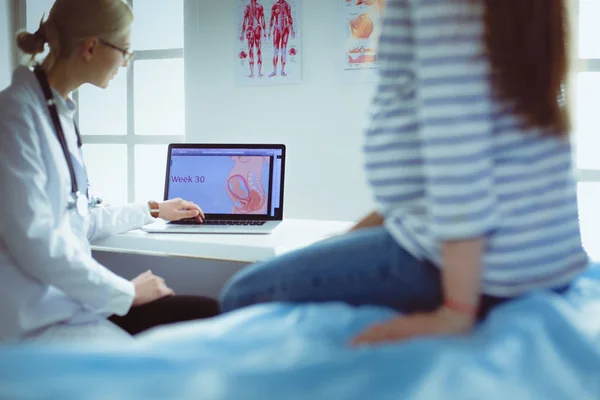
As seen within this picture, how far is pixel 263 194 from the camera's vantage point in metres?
1.82

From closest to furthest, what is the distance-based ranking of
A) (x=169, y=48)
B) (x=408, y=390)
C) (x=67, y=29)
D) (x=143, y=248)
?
(x=408, y=390) < (x=67, y=29) < (x=143, y=248) < (x=169, y=48)

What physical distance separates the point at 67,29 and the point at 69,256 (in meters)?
0.55

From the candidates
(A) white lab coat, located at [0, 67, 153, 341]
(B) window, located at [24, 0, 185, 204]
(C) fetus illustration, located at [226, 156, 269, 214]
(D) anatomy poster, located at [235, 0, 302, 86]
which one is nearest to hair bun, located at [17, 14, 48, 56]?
(A) white lab coat, located at [0, 67, 153, 341]

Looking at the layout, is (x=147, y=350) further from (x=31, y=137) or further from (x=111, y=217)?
(x=111, y=217)

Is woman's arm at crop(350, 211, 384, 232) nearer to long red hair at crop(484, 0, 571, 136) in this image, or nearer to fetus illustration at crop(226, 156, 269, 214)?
long red hair at crop(484, 0, 571, 136)

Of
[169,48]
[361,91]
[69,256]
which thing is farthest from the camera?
[169,48]

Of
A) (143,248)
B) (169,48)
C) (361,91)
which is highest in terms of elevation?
(169,48)

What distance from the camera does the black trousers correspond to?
1.34 meters

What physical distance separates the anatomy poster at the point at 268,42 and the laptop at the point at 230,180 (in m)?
0.47

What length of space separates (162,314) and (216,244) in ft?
0.75

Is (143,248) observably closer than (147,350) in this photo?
No

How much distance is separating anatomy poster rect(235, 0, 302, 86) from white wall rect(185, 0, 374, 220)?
28 millimetres

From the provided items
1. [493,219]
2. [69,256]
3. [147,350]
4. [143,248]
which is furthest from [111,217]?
[493,219]

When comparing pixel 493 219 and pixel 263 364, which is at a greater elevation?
pixel 493 219
